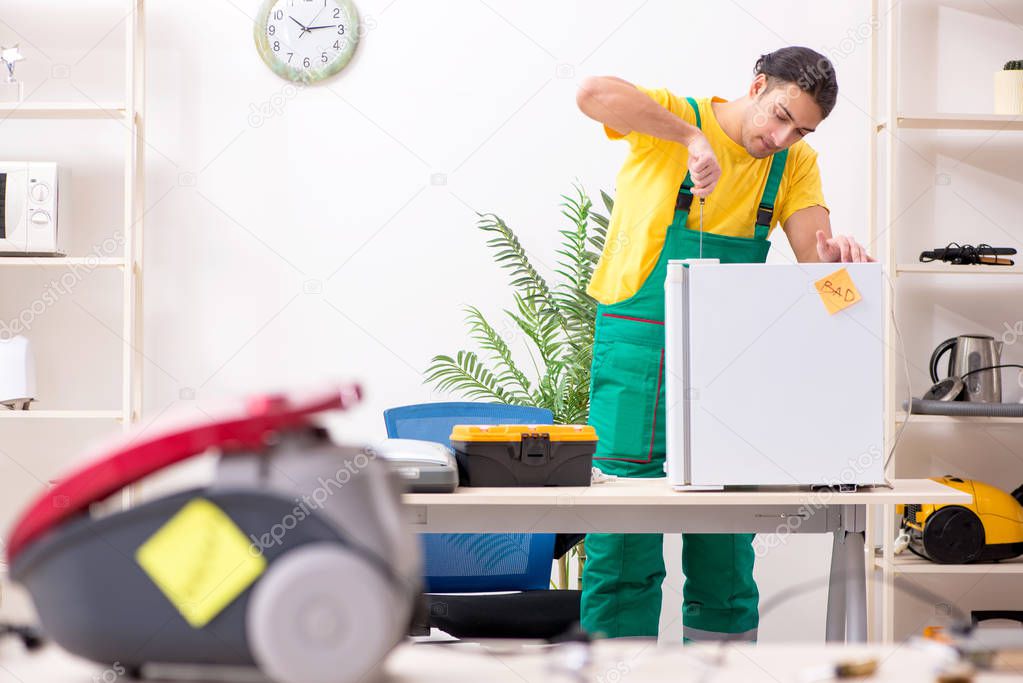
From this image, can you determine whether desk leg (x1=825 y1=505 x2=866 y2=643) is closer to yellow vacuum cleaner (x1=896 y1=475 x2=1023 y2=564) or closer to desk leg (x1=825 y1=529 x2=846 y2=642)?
desk leg (x1=825 y1=529 x2=846 y2=642)

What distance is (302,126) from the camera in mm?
3279

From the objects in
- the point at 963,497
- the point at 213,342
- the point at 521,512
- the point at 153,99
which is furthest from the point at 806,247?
the point at 153,99

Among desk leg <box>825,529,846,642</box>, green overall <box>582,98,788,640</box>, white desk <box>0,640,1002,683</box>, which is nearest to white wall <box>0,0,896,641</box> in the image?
green overall <box>582,98,788,640</box>

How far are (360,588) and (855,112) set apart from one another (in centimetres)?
309

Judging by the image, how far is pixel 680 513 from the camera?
66.0 inches

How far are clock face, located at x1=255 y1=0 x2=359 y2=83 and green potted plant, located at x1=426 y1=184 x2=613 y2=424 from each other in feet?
2.43

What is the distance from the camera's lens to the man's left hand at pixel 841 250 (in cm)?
180

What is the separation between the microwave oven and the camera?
113 inches

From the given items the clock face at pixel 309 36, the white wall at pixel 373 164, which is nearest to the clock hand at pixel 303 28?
the clock face at pixel 309 36

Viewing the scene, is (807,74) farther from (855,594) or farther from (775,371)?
(855,594)

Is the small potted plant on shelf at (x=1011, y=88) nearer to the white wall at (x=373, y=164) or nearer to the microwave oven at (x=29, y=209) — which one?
the white wall at (x=373, y=164)

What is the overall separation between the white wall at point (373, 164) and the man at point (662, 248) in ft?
3.84

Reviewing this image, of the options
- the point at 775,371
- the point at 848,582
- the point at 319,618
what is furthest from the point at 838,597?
the point at 319,618

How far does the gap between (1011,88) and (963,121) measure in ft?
0.73
